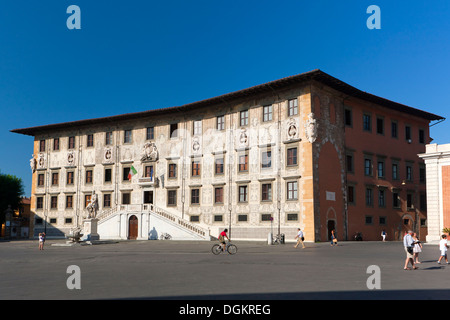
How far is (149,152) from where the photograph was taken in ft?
153

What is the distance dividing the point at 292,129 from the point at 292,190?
4.87 meters

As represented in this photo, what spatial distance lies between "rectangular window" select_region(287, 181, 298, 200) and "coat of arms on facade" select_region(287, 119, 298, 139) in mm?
3713

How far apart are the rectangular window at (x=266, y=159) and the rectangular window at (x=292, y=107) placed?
3.75 m

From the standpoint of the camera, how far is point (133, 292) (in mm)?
10016

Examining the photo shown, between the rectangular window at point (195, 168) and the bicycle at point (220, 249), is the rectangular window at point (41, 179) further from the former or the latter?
the bicycle at point (220, 249)

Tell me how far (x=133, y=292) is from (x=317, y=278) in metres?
5.12

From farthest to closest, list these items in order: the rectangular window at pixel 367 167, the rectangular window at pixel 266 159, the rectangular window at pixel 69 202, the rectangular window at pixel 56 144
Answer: the rectangular window at pixel 56 144 → the rectangular window at pixel 69 202 → the rectangular window at pixel 367 167 → the rectangular window at pixel 266 159

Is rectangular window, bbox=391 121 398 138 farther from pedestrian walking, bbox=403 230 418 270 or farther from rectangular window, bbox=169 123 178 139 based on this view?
pedestrian walking, bbox=403 230 418 270

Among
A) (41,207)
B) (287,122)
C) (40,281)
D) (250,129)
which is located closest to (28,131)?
(41,207)

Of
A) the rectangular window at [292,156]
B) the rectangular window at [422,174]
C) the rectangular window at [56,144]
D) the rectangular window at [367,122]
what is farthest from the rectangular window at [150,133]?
the rectangular window at [422,174]

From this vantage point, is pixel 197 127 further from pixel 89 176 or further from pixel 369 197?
pixel 369 197

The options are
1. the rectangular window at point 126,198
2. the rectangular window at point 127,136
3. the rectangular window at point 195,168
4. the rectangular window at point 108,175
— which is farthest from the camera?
the rectangular window at point 108,175

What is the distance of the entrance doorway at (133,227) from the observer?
1727 inches
